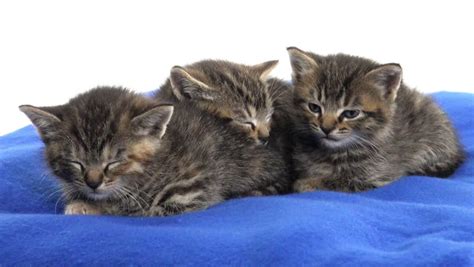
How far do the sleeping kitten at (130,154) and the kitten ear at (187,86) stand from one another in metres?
0.11

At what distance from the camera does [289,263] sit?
1710 millimetres

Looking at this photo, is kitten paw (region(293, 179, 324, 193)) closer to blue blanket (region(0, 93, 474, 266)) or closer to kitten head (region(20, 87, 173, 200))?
blue blanket (region(0, 93, 474, 266))

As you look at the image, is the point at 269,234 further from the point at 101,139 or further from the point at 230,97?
the point at 230,97

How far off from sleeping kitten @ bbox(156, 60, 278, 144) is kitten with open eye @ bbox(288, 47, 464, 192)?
0.18 meters

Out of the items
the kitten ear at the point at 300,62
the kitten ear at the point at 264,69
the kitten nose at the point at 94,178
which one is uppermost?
the kitten ear at the point at 300,62

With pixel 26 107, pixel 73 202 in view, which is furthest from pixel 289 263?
pixel 26 107

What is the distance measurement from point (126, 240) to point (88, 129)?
43 cm

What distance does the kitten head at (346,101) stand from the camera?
8.09 ft

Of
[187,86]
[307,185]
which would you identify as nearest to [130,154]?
[187,86]

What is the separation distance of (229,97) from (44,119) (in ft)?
2.53

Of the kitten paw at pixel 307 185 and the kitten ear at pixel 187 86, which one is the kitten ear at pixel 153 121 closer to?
the kitten ear at pixel 187 86

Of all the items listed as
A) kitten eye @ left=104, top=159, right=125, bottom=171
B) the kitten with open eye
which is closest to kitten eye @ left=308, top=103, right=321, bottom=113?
the kitten with open eye

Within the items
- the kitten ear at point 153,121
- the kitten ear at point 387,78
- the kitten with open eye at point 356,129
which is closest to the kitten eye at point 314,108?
the kitten with open eye at point 356,129

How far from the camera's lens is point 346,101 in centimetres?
247
